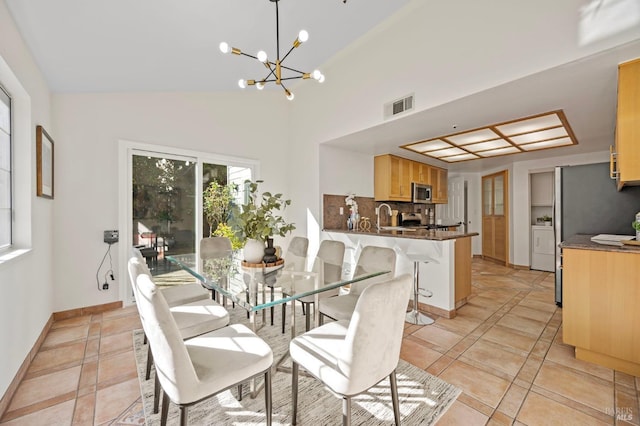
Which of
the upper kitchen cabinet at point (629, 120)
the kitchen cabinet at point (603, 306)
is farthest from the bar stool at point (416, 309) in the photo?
the upper kitchen cabinet at point (629, 120)

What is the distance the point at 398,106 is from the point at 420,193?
2.77 metres

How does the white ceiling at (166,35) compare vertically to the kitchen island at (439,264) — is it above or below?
above

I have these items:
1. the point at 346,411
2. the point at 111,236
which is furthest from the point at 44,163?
the point at 346,411

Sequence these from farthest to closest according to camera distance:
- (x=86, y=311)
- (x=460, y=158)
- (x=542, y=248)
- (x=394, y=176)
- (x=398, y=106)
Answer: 1. (x=542, y=248)
2. (x=460, y=158)
3. (x=394, y=176)
4. (x=86, y=311)
5. (x=398, y=106)

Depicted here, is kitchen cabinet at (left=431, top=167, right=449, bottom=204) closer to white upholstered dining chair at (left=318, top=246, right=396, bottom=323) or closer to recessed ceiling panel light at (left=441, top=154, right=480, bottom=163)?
recessed ceiling panel light at (left=441, top=154, right=480, bottom=163)

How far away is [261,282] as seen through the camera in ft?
6.19

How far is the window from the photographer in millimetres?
2027

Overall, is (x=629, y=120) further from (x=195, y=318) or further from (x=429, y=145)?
(x=195, y=318)

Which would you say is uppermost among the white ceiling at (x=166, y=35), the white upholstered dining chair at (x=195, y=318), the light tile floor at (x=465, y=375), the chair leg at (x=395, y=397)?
the white ceiling at (x=166, y=35)

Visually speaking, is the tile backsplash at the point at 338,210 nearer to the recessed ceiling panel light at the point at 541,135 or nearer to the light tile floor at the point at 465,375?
the light tile floor at the point at 465,375

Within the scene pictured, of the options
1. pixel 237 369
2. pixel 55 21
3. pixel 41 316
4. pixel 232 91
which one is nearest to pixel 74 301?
pixel 41 316

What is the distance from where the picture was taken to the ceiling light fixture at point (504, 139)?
3.17 m

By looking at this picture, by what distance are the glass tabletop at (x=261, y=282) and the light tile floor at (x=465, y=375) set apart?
866 millimetres

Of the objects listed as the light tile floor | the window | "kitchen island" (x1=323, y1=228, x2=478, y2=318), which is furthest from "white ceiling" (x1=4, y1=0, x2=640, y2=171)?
the light tile floor
